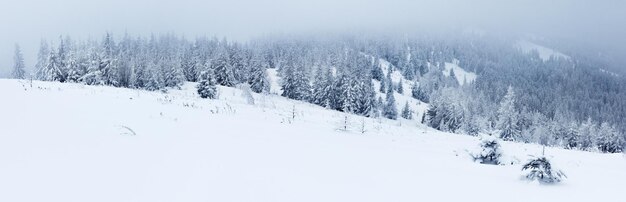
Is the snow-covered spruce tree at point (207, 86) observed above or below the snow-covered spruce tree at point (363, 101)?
above

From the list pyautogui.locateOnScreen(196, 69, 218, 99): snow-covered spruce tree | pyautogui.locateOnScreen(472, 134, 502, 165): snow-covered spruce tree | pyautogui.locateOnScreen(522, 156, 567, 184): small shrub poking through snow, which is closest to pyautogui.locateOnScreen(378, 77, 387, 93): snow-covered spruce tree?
pyautogui.locateOnScreen(196, 69, 218, 99): snow-covered spruce tree

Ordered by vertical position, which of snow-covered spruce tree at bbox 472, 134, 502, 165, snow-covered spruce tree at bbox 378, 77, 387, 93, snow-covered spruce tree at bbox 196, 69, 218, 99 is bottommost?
snow-covered spruce tree at bbox 378, 77, 387, 93

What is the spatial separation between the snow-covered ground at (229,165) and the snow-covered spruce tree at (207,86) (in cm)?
5852

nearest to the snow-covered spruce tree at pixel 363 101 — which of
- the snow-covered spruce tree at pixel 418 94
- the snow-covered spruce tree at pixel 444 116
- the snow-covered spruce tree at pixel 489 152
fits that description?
the snow-covered spruce tree at pixel 444 116

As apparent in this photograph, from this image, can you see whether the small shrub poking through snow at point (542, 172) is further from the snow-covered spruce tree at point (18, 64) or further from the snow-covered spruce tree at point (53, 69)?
the snow-covered spruce tree at point (18, 64)

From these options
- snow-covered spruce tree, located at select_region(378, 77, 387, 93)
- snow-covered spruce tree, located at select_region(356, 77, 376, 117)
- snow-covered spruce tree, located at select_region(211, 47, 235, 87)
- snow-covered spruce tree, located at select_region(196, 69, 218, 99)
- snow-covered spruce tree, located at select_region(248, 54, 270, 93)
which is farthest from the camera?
snow-covered spruce tree, located at select_region(378, 77, 387, 93)

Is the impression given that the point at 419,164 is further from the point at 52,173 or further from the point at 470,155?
the point at 52,173

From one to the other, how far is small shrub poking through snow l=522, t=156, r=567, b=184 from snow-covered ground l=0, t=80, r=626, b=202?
227 mm

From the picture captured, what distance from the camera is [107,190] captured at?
7.12 metres

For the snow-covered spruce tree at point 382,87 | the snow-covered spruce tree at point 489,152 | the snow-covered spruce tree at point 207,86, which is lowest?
the snow-covered spruce tree at point 382,87

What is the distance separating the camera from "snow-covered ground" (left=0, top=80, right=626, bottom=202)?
7.46 meters

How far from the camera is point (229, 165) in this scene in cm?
909

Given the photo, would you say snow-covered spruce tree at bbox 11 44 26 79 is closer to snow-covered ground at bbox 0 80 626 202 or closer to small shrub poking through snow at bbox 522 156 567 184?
snow-covered ground at bbox 0 80 626 202

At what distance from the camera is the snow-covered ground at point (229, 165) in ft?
24.5
